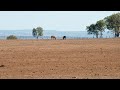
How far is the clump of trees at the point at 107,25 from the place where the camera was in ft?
462

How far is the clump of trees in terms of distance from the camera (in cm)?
14075

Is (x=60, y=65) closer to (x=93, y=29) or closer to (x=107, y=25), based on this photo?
(x=107, y=25)

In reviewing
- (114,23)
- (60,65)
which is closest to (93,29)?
(114,23)

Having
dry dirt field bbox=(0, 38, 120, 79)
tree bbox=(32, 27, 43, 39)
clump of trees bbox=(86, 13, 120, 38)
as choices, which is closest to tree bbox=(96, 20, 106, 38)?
clump of trees bbox=(86, 13, 120, 38)

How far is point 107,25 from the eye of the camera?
147m

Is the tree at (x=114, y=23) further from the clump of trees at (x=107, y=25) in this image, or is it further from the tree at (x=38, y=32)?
the tree at (x=38, y=32)

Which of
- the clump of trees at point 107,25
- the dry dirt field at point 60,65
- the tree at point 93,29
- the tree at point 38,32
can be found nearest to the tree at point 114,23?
the clump of trees at point 107,25
